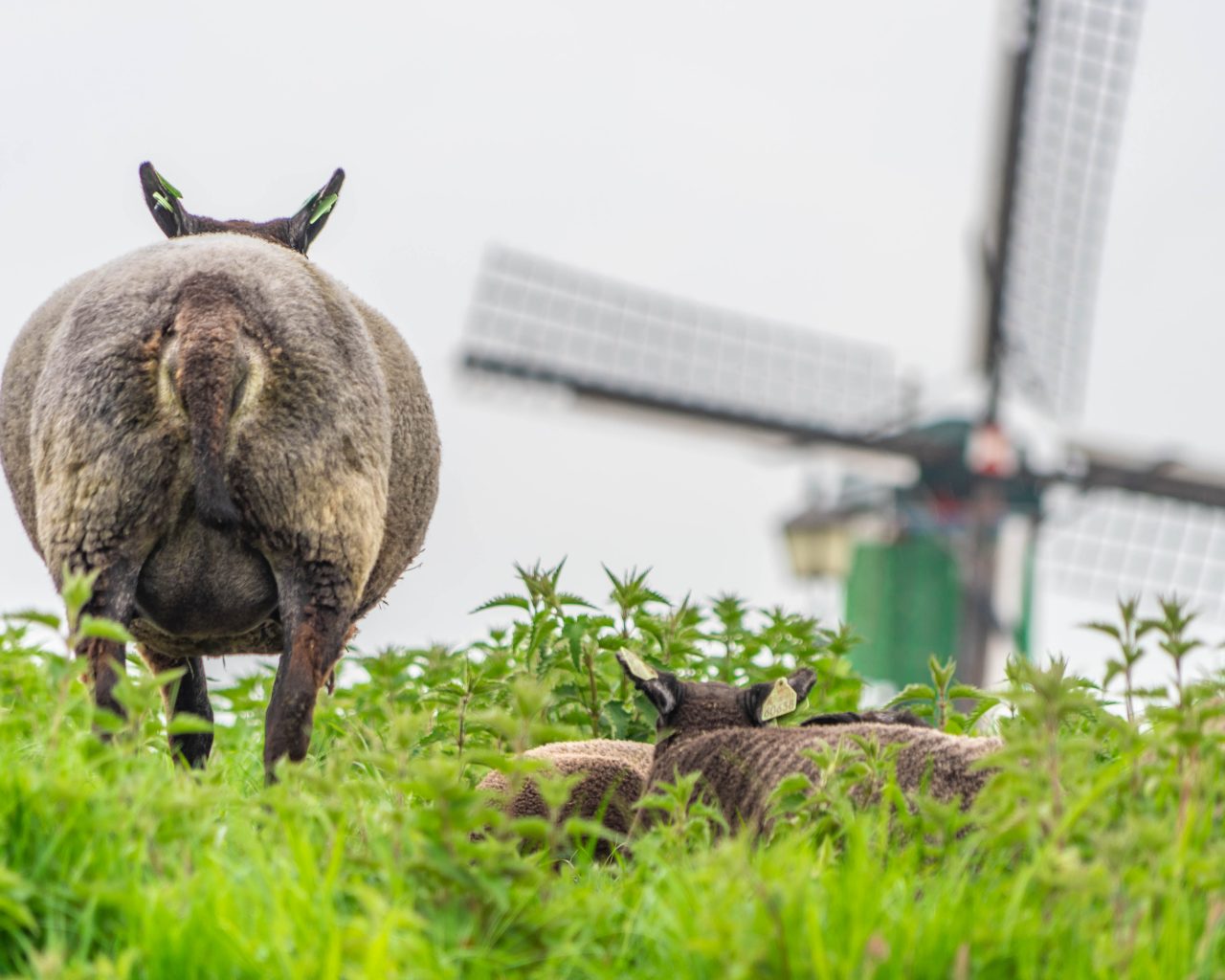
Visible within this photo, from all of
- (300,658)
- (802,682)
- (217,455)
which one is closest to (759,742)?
(802,682)

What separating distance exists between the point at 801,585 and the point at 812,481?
8.01 meters

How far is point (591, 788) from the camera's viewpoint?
4.77 metres

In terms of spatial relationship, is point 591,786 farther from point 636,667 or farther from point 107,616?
point 107,616

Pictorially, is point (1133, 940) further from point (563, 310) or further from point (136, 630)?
point (563, 310)

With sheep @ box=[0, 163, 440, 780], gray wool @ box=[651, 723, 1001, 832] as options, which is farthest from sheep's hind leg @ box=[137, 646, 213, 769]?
gray wool @ box=[651, 723, 1001, 832]

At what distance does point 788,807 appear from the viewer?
3.79m

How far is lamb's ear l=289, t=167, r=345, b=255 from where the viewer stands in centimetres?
560

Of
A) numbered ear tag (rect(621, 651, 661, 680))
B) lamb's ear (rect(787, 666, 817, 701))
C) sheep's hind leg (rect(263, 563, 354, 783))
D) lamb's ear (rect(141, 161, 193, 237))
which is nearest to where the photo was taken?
sheep's hind leg (rect(263, 563, 354, 783))

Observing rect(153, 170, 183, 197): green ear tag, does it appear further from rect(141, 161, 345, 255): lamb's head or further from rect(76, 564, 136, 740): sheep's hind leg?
rect(76, 564, 136, 740): sheep's hind leg

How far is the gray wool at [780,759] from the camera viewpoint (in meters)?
3.96

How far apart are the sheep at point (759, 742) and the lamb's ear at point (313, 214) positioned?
2.04m

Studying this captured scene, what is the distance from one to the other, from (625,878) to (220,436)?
1.57 metres

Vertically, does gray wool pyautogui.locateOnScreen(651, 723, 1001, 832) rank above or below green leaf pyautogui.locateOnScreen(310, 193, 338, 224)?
below

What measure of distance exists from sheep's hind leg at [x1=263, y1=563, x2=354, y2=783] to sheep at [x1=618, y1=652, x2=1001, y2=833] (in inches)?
35.4
